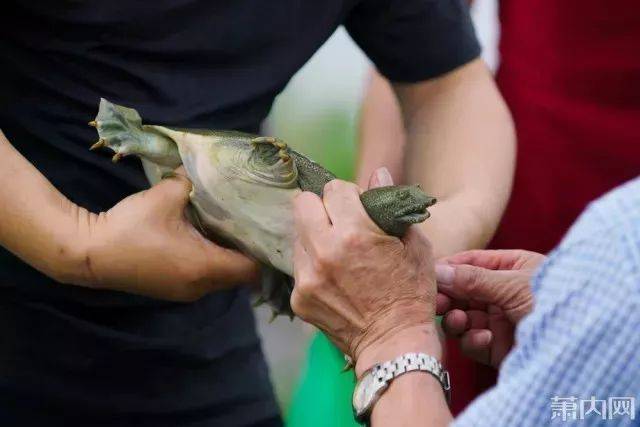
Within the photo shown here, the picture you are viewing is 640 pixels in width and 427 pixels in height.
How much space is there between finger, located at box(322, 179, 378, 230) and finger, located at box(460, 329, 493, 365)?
0.24m

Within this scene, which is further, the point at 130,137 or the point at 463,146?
the point at 463,146

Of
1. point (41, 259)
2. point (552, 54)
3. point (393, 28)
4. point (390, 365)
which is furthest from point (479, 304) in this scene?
point (552, 54)

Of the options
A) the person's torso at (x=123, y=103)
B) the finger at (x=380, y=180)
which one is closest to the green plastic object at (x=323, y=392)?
the person's torso at (x=123, y=103)

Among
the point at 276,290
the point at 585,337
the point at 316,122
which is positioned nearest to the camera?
the point at 585,337

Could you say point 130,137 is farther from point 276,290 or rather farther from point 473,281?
point 473,281

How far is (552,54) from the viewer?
1.61 metres

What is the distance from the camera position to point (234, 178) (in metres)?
0.99

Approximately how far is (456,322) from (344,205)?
23 cm

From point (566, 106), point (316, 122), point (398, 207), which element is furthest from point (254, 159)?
point (316, 122)

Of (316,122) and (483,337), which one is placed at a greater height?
(483,337)

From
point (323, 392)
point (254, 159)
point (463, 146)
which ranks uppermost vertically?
point (254, 159)

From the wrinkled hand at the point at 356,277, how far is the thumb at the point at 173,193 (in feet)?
0.32

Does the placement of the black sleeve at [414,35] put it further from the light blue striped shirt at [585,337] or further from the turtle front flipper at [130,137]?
the light blue striped shirt at [585,337]

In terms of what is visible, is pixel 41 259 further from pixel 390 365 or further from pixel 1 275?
pixel 390 365
